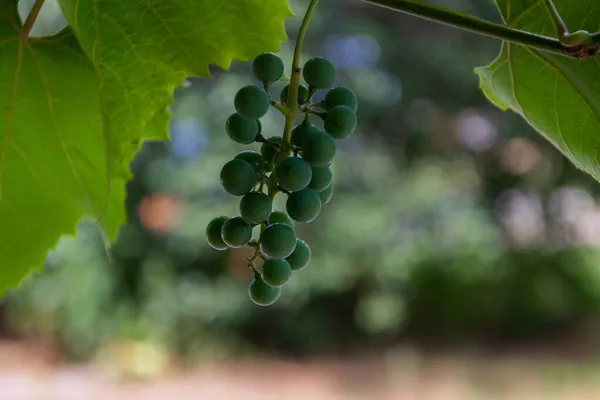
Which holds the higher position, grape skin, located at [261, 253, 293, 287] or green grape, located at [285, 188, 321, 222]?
green grape, located at [285, 188, 321, 222]

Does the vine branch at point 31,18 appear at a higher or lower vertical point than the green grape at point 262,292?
higher

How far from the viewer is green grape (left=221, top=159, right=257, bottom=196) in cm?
30

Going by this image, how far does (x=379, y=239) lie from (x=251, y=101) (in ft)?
9.18

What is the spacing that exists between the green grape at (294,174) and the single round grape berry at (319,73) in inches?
1.5

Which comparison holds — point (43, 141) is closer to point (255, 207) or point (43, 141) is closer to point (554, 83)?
point (255, 207)

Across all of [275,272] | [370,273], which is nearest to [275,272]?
[275,272]

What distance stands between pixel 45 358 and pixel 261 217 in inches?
130

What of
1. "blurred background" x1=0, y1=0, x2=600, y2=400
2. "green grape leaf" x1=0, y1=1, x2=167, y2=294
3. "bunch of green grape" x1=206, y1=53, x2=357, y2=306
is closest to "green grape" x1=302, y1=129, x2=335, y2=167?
"bunch of green grape" x1=206, y1=53, x2=357, y2=306

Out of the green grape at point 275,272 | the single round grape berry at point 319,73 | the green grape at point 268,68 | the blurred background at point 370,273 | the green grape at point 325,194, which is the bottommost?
the blurred background at point 370,273

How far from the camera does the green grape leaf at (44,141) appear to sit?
350mm

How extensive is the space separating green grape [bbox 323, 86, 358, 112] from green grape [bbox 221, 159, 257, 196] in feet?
0.16

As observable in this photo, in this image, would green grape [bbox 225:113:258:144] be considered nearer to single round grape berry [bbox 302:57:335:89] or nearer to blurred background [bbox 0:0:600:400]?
single round grape berry [bbox 302:57:335:89]

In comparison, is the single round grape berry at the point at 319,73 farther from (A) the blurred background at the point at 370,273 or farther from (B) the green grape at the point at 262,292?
(A) the blurred background at the point at 370,273

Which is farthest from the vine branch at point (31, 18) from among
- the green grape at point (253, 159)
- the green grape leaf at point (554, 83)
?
the green grape leaf at point (554, 83)
